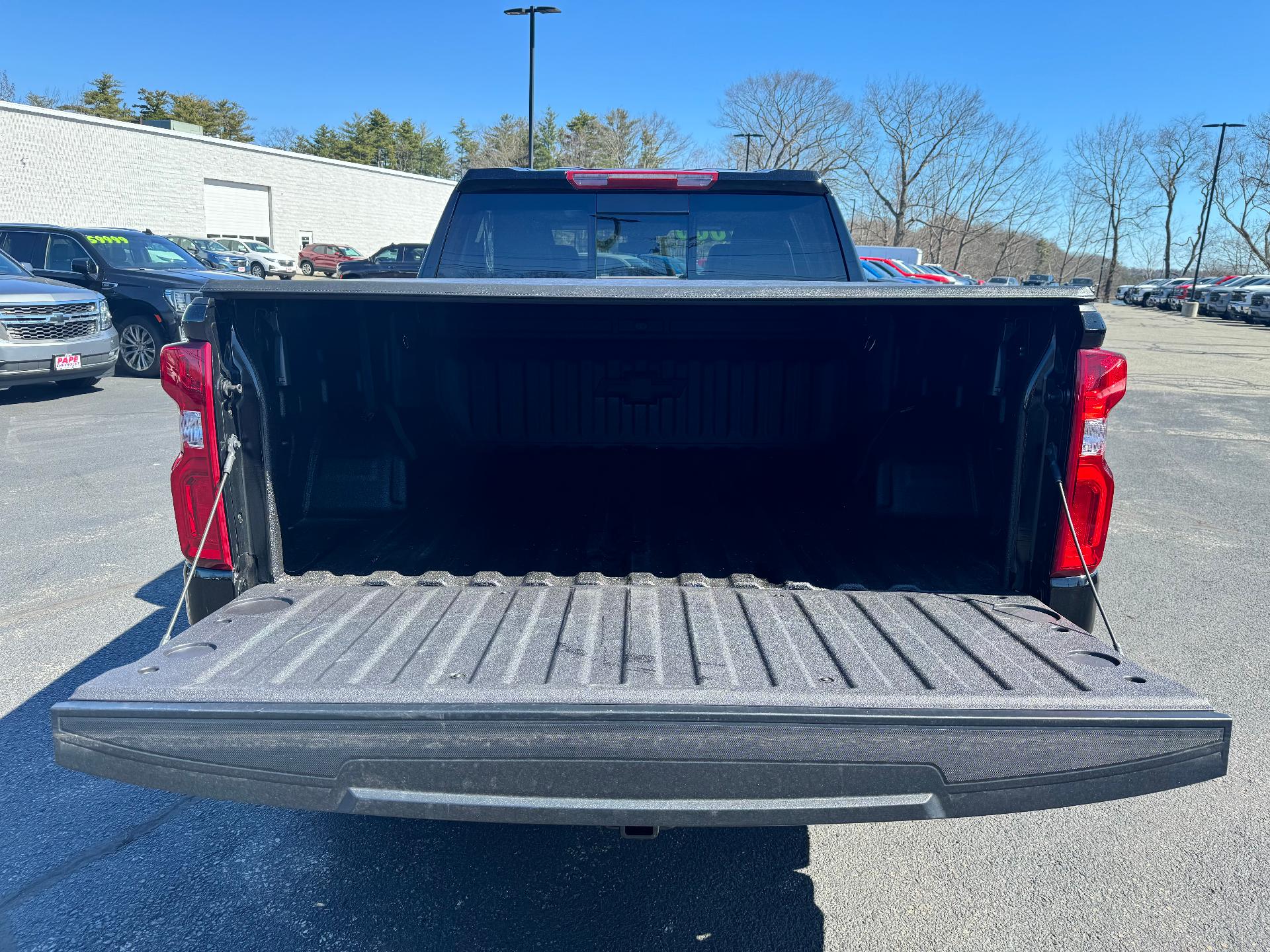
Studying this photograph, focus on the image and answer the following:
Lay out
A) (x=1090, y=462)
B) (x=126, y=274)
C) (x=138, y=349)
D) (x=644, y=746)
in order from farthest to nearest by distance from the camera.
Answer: (x=138, y=349) → (x=126, y=274) → (x=1090, y=462) → (x=644, y=746)

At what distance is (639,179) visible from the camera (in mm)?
3996

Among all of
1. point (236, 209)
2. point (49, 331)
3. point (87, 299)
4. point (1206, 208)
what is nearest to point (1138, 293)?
point (1206, 208)

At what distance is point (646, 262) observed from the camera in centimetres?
409

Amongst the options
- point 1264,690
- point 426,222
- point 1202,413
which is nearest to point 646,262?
point 1264,690

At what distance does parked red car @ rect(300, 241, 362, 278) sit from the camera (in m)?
43.6

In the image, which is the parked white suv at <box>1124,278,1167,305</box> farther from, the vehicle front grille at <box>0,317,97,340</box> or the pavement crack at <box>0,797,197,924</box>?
the pavement crack at <box>0,797,197,924</box>

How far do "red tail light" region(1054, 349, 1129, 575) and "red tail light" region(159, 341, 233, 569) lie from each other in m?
2.38

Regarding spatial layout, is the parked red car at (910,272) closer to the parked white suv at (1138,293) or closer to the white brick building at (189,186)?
the white brick building at (189,186)

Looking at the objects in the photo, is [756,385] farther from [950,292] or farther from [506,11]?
[506,11]

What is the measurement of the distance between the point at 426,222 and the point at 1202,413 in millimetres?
52974

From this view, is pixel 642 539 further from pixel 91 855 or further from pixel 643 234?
pixel 91 855

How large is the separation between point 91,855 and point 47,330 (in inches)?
377

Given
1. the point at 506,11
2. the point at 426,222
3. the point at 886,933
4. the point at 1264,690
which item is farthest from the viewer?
the point at 426,222

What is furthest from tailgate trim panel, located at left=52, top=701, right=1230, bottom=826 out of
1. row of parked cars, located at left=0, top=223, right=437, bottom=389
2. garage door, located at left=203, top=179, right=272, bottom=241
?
garage door, located at left=203, top=179, right=272, bottom=241
